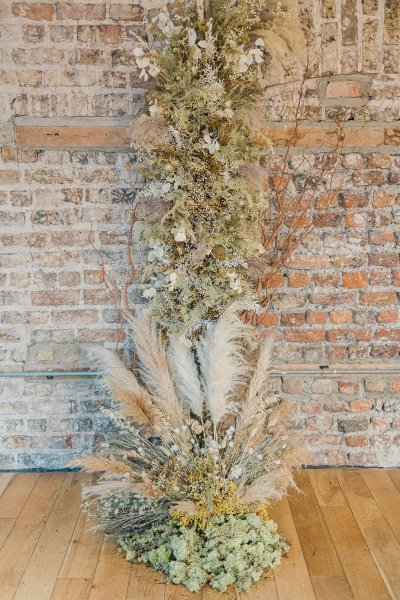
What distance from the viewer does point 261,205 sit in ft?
8.39

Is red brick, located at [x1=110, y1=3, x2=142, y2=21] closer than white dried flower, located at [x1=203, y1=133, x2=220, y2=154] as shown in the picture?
No

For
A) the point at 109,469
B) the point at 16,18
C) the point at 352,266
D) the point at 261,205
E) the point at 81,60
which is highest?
the point at 16,18

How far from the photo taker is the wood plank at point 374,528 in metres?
2.18

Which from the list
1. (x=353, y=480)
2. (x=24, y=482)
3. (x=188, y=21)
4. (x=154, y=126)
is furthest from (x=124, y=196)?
(x=353, y=480)

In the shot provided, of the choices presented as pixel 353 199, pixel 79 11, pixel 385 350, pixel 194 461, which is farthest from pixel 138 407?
pixel 79 11

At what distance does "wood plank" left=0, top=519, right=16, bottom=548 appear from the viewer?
7.97ft

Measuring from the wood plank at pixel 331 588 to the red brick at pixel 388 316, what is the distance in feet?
4.23

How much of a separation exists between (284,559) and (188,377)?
80 centimetres

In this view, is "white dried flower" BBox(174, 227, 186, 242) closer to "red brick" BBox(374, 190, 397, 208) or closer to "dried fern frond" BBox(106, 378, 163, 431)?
"dried fern frond" BBox(106, 378, 163, 431)

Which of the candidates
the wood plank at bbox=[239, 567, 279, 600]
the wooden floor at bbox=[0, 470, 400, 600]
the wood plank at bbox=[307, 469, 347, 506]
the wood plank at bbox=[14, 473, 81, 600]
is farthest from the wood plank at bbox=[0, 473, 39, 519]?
the wood plank at bbox=[307, 469, 347, 506]

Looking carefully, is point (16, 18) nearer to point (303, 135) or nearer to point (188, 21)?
point (188, 21)

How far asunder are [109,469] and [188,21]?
1850 mm

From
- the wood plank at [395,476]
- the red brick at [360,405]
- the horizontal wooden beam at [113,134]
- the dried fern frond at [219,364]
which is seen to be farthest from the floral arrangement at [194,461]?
the horizontal wooden beam at [113,134]

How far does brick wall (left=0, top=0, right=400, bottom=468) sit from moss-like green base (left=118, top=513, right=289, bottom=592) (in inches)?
31.2
